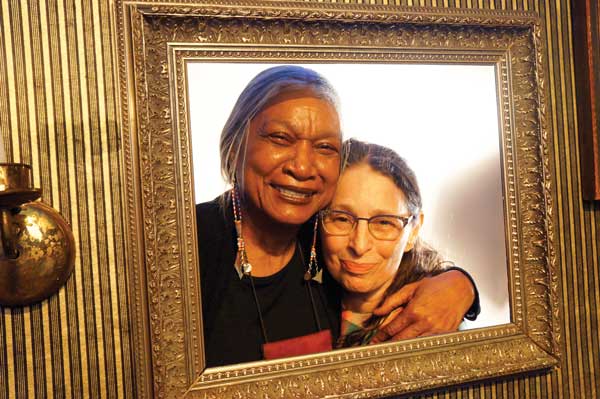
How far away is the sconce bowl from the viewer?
3.91 feet

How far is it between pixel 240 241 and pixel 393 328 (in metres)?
0.45

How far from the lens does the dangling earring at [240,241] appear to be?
1.36 m

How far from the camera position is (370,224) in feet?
4.75

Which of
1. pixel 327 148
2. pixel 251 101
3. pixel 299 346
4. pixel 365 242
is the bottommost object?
pixel 299 346

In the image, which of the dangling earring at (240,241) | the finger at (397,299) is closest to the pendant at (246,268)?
the dangling earring at (240,241)

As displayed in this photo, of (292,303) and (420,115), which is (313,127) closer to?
(420,115)

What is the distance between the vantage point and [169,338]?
1305mm

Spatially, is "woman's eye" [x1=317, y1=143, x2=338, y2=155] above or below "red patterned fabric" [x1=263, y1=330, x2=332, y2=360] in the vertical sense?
above

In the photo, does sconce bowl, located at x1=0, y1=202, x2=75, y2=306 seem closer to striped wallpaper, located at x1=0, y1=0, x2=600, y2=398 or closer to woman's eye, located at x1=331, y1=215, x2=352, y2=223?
striped wallpaper, located at x1=0, y1=0, x2=600, y2=398

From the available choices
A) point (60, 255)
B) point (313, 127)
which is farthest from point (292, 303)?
point (60, 255)

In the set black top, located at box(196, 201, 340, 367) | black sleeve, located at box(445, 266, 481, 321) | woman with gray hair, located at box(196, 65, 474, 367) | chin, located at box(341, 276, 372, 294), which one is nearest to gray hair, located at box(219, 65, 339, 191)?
woman with gray hair, located at box(196, 65, 474, 367)

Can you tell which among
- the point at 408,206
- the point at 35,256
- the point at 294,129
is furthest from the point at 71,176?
the point at 408,206

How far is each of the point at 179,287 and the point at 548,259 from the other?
987 mm

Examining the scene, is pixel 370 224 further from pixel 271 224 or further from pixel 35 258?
pixel 35 258
